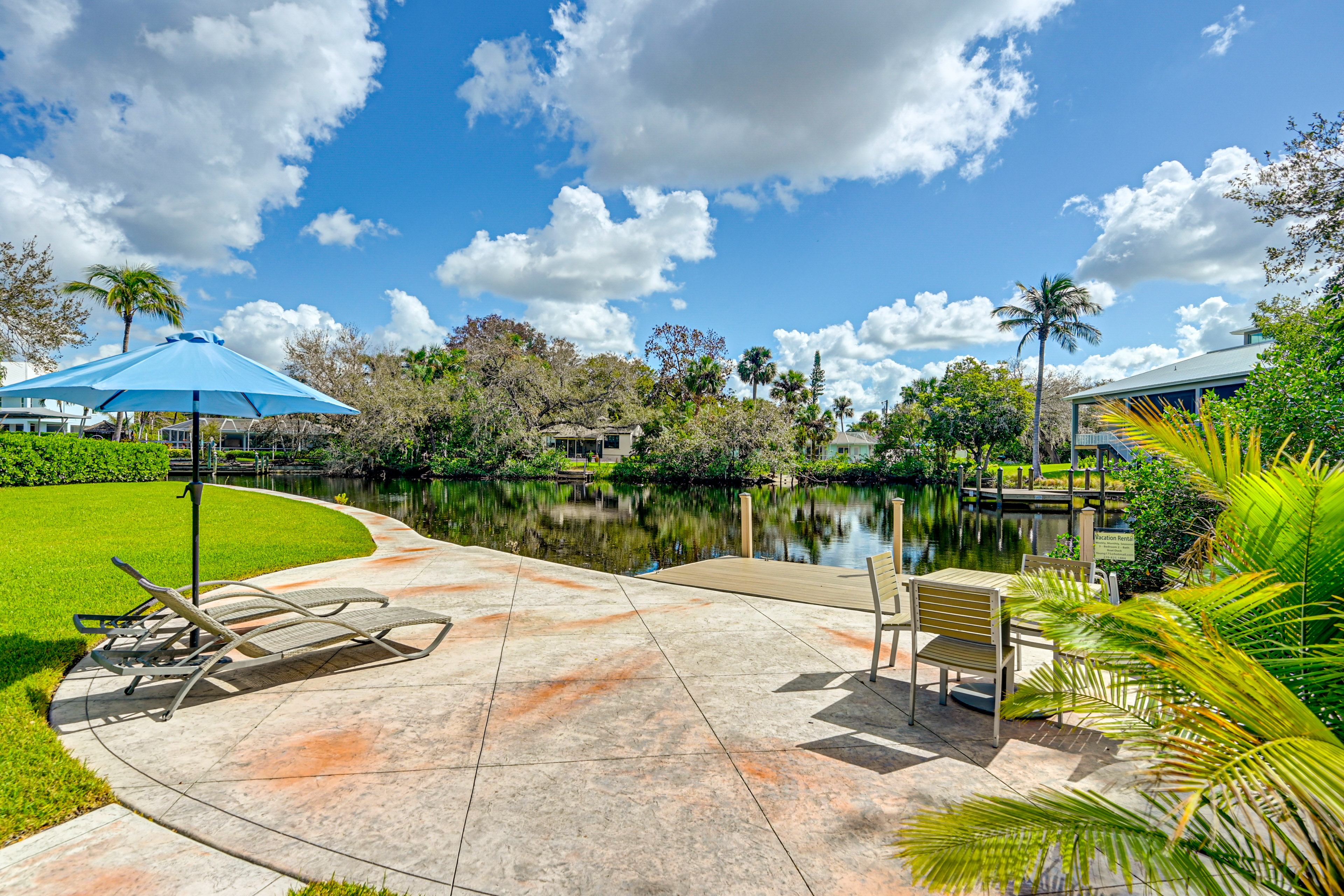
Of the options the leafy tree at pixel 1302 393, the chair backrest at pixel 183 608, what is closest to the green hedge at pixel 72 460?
the chair backrest at pixel 183 608

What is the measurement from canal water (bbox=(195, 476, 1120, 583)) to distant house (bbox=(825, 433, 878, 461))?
3787 cm

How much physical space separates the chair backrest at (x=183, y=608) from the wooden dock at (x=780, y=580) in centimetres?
565

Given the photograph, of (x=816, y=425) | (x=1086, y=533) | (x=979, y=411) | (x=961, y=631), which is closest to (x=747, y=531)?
(x=1086, y=533)

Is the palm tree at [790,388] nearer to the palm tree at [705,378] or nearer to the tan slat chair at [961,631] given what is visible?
the palm tree at [705,378]

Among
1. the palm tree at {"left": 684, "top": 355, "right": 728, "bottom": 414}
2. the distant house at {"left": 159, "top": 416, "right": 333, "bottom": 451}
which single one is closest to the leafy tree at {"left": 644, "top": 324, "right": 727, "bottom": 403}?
the palm tree at {"left": 684, "top": 355, "right": 728, "bottom": 414}

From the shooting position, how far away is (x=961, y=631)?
3.98 metres

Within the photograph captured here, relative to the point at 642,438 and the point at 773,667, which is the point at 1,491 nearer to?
the point at 773,667

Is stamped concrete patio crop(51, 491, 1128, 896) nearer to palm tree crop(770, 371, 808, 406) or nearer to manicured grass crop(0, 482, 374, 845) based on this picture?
manicured grass crop(0, 482, 374, 845)

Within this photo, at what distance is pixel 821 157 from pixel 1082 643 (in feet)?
56.4

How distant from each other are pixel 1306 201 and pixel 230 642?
56.3ft

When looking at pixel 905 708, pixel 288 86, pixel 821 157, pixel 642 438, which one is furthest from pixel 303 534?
pixel 642 438

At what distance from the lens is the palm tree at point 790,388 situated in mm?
60469

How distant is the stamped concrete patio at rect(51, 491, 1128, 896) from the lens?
262 cm

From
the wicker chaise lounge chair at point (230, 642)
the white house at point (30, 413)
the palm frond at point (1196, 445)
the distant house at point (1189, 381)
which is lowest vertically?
the wicker chaise lounge chair at point (230, 642)
